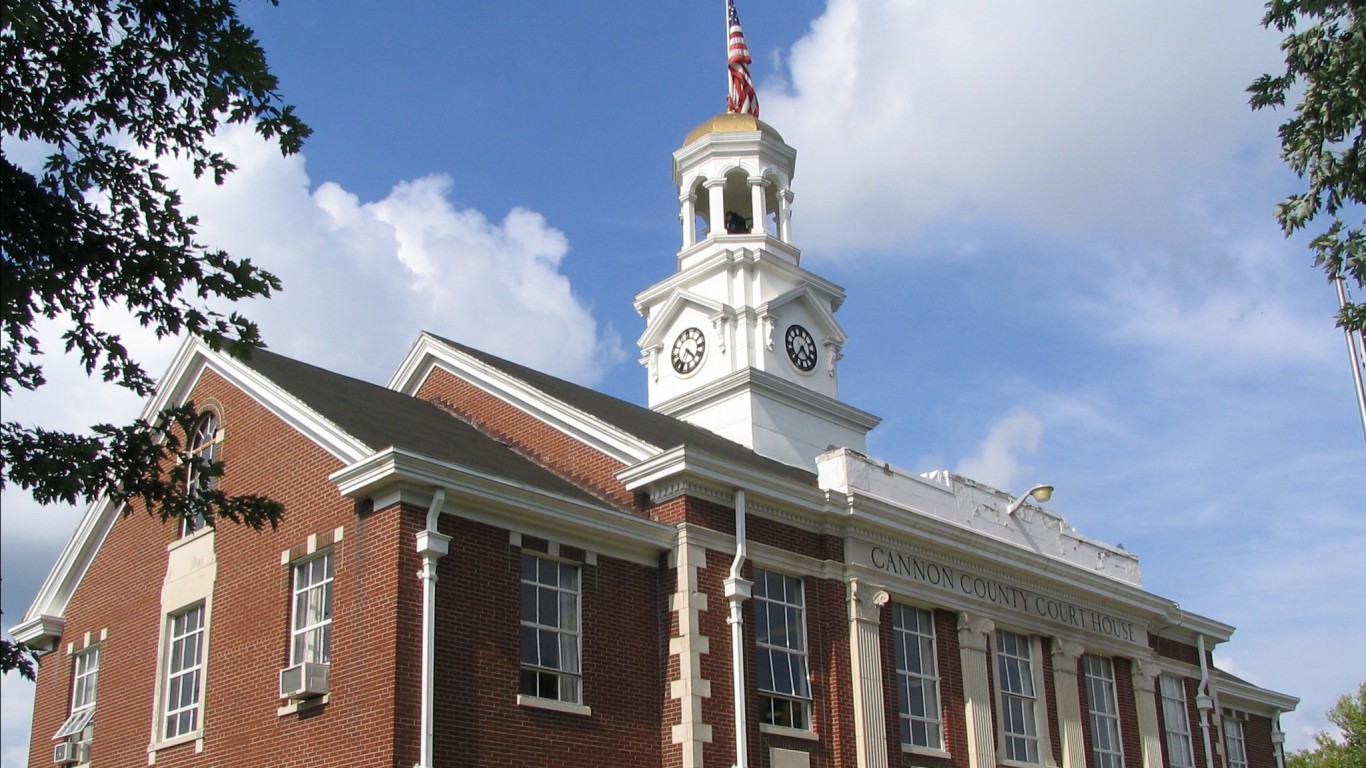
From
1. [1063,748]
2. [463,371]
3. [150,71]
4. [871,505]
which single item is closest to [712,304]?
[463,371]

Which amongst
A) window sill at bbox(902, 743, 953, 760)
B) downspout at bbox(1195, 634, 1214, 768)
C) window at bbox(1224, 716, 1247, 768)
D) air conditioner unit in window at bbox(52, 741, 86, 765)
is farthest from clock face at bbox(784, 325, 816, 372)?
air conditioner unit in window at bbox(52, 741, 86, 765)

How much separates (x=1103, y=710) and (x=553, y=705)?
14453 millimetres

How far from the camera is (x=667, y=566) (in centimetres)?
2203

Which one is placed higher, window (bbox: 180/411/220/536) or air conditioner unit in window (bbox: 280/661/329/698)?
window (bbox: 180/411/220/536)

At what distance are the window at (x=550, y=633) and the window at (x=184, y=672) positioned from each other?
5.36 metres

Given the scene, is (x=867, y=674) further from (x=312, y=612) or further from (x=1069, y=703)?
(x=312, y=612)

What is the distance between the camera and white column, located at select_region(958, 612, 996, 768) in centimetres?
2550

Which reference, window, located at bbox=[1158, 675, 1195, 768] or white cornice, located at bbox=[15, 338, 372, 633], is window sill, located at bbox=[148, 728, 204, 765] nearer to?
white cornice, located at bbox=[15, 338, 372, 633]

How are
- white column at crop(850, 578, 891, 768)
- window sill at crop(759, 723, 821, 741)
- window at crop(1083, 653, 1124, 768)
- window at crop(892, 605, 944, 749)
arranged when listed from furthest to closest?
window at crop(1083, 653, 1124, 768) < window at crop(892, 605, 944, 749) < white column at crop(850, 578, 891, 768) < window sill at crop(759, 723, 821, 741)

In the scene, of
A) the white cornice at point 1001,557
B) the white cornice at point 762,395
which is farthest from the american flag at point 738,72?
the white cornice at point 1001,557

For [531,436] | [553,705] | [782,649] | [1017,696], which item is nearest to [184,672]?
[553,705]

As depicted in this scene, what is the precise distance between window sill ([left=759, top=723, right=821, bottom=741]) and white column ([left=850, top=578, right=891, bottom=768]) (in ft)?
2.77

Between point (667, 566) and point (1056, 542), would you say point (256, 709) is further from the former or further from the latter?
point (1056, 542)

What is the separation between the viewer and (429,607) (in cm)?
1855
